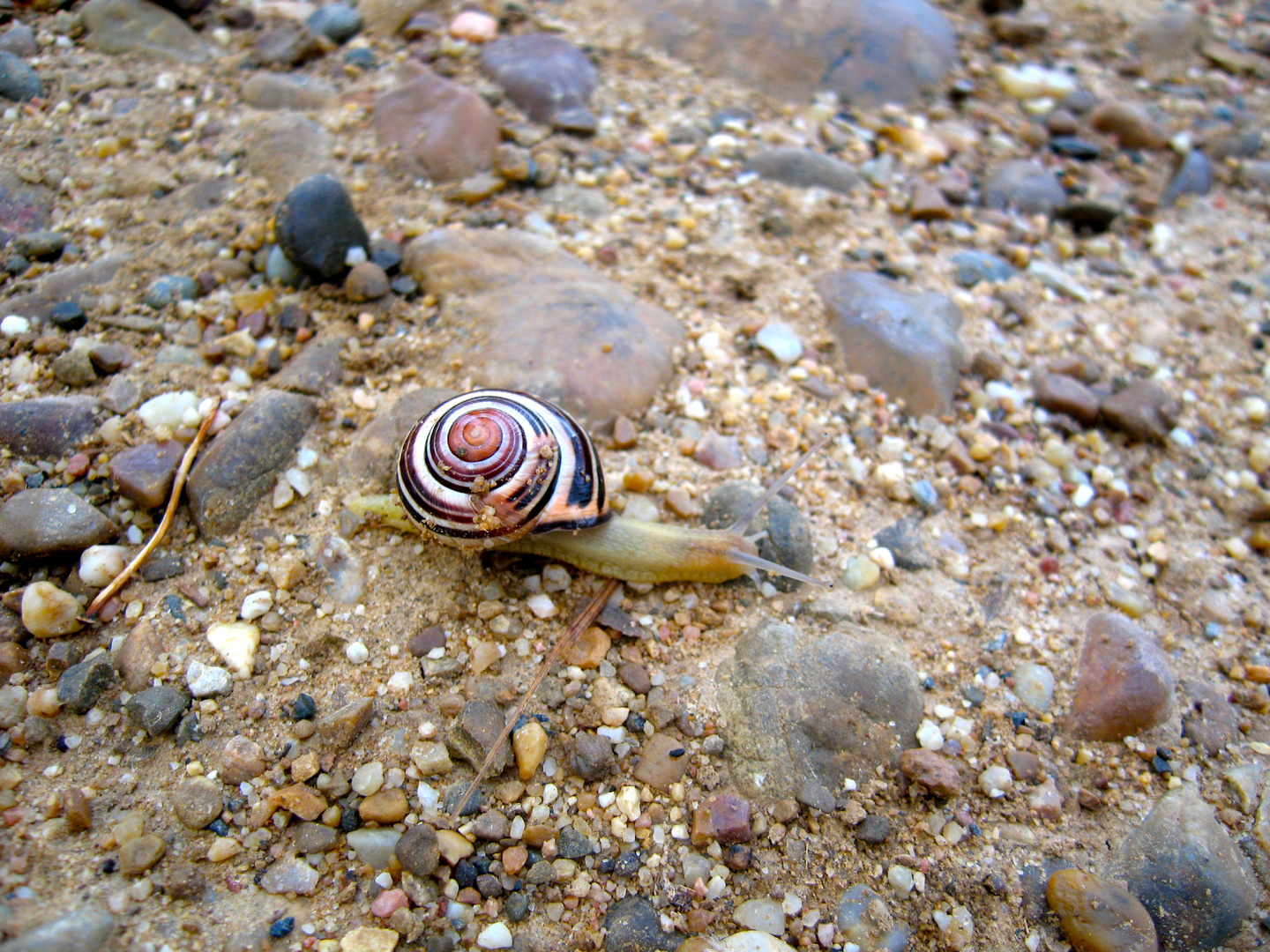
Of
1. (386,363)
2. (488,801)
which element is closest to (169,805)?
(488,801)

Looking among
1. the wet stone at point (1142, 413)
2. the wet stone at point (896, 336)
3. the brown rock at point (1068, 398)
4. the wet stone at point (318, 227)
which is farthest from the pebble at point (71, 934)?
the wet stone at point (1142, 413)

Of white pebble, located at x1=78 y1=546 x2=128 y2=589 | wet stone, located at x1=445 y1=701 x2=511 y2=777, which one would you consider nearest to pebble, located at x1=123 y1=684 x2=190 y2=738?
white pebble, located at x1=78 y1=546 x2=128 y2=589

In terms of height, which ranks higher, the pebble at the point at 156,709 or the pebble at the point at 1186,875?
the pebble at the point at 156,709

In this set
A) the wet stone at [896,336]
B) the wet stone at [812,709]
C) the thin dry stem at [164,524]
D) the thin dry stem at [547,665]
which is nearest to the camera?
the thin dry stem at [547,665]

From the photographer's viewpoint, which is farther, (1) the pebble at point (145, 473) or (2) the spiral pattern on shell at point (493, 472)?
(1) the pebble at point (145, 473)

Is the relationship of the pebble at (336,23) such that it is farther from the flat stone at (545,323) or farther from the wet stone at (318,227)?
the flat stone at (545,323)

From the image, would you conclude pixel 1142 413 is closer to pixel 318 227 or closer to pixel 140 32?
pixel 318 227

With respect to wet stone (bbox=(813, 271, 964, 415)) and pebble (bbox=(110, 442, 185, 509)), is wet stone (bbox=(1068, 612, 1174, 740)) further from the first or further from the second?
pebble (bbox=(110, 442, 185, 509))
